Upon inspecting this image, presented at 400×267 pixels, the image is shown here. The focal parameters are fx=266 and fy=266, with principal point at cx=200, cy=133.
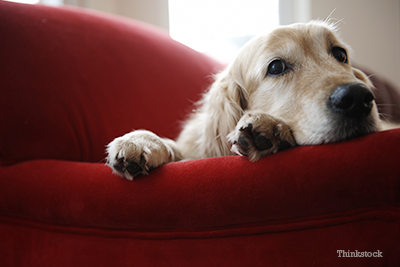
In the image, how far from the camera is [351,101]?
3.45ft

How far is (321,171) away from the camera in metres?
0.82

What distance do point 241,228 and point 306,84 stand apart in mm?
756

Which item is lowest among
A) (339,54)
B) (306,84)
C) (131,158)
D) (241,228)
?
(241,228)

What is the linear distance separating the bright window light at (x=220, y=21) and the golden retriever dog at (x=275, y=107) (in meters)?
2.95

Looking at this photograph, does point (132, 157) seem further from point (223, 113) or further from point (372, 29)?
point (372, 29)

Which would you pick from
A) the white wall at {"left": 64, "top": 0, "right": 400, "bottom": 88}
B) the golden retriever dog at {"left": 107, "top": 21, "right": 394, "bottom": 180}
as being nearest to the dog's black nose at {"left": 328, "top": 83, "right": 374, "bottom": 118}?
the golden retriever dog at {"left": 107, "top": 21, "right": 394, "bottom": 180}

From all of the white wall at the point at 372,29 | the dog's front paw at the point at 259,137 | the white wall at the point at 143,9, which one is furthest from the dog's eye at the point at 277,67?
the white wall at the point at 143,9

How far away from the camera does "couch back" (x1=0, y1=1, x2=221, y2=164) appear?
4.56 feet

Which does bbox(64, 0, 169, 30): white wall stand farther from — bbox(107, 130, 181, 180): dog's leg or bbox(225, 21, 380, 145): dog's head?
bbox(107, 130, 181, 180): dog's leg

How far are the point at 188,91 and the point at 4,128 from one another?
143cm

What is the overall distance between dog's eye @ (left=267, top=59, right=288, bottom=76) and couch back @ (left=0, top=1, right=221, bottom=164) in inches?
38.2

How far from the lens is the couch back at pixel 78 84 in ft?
4.56

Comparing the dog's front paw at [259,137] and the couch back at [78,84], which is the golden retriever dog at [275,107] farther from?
the couch back at [78,84]

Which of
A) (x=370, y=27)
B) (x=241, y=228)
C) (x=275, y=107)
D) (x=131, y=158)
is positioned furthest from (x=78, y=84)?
(x=370, y=27)
